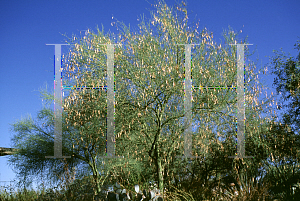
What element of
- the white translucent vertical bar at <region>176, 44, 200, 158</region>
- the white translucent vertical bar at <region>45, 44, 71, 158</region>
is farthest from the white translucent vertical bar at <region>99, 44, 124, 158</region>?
the white translucent vertical bar at <region>176, 44, 200, 158</region>

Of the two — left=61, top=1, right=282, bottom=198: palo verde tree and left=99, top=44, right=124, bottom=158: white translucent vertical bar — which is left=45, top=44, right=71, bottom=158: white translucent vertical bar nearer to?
left=61, top=1, right=282, bottom=198: palo verde tree

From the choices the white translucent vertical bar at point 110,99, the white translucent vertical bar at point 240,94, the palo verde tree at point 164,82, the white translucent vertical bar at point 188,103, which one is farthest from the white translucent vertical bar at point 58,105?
the white translucent vertical bar at point 240,94

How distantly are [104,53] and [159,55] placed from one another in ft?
7.15

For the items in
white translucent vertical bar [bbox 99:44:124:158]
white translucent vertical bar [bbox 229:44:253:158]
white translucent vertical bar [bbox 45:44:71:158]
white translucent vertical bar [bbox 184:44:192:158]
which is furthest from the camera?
white translucent vertical bar [bbox 45:44:71:158]

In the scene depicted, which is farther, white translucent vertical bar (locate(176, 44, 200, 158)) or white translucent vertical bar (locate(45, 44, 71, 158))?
white translucent vertical bar (locate(45, 44, 71, 158))

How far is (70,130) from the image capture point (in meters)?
13.8

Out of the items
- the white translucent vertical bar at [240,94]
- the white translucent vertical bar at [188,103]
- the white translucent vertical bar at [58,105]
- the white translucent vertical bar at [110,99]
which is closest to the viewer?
the white translucent vertical bar at [188,103]

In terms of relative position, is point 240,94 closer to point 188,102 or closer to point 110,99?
point 188,102

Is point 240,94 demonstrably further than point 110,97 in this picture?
Yes

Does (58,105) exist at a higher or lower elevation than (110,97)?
lower

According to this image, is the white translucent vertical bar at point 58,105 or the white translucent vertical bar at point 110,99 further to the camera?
the white translucent vertical bar at point 58,105

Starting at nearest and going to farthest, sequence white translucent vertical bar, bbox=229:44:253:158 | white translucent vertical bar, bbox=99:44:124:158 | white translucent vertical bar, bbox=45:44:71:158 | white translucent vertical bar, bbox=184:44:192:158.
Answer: white translucent vertical bar, bbox=184:44:192:158
white translucent vertical bar, bbox=99:44:124:158
white translucent vertical bar, bbox=229:44:253:158
white translucent vertical bar, bbox=45:44:71:158

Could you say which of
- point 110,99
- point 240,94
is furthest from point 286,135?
point 110,99

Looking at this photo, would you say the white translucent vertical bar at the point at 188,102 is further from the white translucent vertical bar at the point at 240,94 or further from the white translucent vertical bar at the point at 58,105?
the white translucent vertical bar at the point at 58,105
